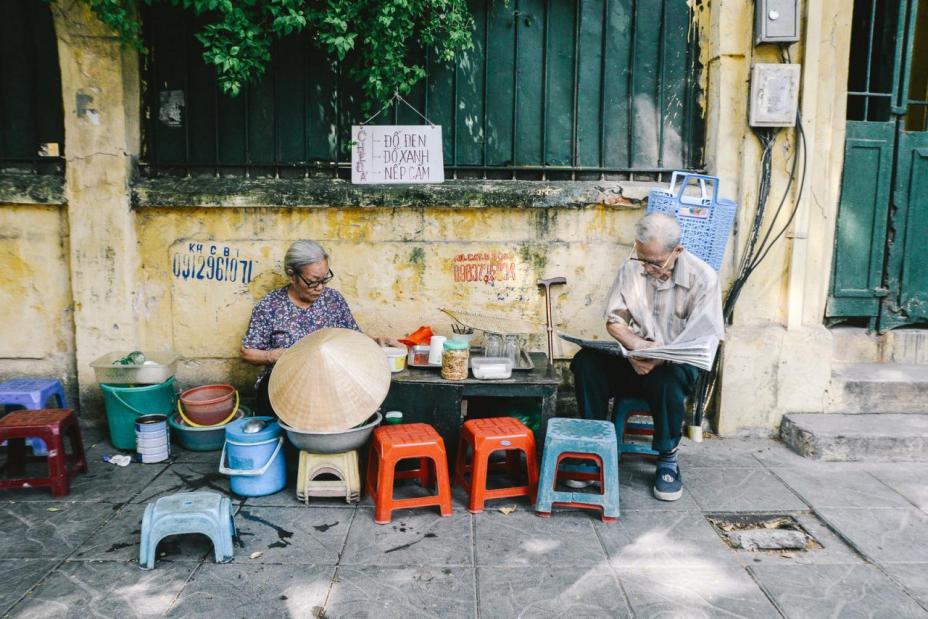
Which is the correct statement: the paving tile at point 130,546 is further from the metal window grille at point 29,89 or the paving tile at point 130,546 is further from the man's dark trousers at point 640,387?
the metal window grille at point 29,89

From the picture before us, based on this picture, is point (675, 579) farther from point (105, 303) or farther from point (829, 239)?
point (105, 303)

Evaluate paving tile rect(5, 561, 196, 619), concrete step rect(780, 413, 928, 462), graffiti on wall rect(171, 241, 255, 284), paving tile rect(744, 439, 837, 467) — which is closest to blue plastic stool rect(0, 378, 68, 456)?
graffiti on wall rect(171, 241, 255, 284)

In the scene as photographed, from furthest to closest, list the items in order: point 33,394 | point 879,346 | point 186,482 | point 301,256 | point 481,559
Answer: point 879,346
point 33,394
point 301,256
point 186,482
point 481,559

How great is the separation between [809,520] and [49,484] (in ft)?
13.6

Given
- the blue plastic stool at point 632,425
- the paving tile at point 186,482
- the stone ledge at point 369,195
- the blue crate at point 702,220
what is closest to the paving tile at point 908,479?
the blue plastic stool at point 632,425

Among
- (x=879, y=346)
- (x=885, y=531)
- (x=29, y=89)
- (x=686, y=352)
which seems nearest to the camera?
(x=885, y=531)

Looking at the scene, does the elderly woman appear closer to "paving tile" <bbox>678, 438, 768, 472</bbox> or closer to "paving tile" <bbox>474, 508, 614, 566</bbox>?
"paving tile" <bbox>474, 508, 614, 566</bbox>

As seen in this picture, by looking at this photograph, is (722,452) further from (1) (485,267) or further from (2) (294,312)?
(2) (294,312)

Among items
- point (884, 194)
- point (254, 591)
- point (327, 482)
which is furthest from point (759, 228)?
point (254, 591)

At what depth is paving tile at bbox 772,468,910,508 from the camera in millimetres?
3852

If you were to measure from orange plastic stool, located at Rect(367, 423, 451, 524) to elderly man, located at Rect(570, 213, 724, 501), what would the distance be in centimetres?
99

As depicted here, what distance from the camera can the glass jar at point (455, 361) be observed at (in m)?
4.03

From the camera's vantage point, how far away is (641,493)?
156 inches

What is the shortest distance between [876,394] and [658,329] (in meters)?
1.84
